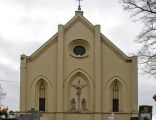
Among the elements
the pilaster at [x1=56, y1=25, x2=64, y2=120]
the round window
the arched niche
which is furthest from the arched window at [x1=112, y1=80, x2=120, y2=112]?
the pilaster at [x1=56, y1=25, x2=64, y2=120]

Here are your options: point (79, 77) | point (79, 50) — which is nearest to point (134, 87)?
point (79, 77)

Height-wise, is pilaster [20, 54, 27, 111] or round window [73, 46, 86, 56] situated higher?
round window [73, 46, 86, 56]

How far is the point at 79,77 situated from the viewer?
6444 cm

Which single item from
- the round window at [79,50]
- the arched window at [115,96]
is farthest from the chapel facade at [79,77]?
the round window at [79,50]

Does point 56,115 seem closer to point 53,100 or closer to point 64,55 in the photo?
point 53,100

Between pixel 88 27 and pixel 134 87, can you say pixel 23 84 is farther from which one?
pixel 134 87

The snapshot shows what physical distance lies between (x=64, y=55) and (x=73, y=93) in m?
4.03

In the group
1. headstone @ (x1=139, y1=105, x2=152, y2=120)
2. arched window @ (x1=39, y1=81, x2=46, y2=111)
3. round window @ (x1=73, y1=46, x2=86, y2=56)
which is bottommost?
headstone @ (x1=139, y1=105, x2=152, y2=120)

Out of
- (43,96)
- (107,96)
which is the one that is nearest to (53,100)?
(43,96)

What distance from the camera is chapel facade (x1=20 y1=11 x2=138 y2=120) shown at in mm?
63250

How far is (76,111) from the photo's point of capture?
63.7 metres

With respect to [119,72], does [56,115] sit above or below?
below

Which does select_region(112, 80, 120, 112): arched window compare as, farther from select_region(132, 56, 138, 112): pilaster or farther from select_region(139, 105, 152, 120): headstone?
select_region(139, 105, 152, 120): headstone

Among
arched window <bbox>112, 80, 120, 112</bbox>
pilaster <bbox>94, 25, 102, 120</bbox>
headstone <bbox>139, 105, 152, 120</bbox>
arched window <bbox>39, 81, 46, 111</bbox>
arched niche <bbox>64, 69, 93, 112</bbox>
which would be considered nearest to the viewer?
headstone <bbox>139, 105, 152, 120</bbox>
